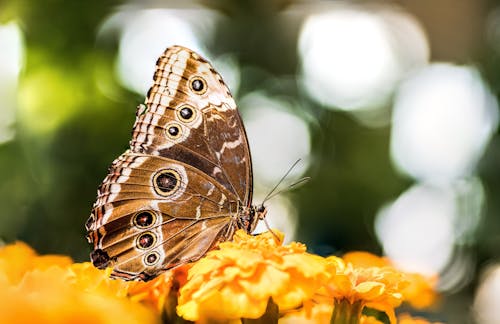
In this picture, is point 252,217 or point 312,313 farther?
point 252,217

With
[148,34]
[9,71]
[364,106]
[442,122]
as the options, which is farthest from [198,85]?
[442,122]

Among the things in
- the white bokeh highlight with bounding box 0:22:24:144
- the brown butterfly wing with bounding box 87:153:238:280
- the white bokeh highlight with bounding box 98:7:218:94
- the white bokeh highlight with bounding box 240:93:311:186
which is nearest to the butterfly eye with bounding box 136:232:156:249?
the brown butterfly wing with bounding box 87:153:238:280

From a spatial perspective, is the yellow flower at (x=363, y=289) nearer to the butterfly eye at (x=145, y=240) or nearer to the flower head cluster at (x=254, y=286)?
the flower head cluster at (x=254, y=286)

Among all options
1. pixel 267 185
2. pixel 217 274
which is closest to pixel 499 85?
pixel 267 185

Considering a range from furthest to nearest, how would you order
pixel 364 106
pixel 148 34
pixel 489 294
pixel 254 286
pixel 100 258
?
pixel 364 106 < pixel 489 294 < pixel 148 34 < pixel 100 258 < pixel 254 286

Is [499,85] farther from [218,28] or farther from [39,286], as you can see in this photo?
[39,286]

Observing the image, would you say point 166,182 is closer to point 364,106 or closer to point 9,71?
point 9,71

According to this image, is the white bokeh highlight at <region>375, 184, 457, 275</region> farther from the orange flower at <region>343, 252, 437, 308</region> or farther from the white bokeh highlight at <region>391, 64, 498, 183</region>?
the orange flower at <region>343, 252, 437, 308</region>
